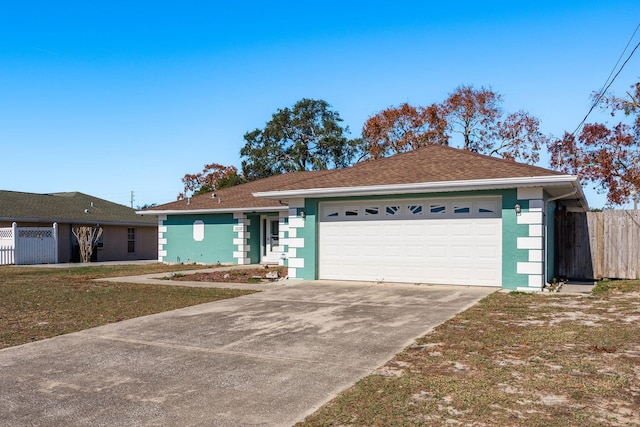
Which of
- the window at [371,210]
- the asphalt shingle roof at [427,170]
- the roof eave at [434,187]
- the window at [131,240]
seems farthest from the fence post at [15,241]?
the window at [371,210]

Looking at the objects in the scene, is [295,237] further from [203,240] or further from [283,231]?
[203,240]

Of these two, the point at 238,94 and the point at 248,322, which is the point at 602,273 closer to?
the point at 248,322

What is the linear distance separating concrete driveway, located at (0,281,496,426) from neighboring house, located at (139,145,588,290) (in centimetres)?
293

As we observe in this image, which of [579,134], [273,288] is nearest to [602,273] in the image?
[273,288]

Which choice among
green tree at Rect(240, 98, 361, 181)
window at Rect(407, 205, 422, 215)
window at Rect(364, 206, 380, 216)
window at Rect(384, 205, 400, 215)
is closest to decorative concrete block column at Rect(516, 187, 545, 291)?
window at Rect(407, 205, 422, 215)

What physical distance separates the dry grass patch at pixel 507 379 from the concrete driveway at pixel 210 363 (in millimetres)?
404

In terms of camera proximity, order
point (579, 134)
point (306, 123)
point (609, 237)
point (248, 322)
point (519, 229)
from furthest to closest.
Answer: point (306, 123)
point (579, 134)
point (609, 237)
point (519, 229)
point (248, 322)

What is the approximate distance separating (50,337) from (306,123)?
1625 inches

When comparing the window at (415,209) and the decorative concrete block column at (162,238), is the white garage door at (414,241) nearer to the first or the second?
the window at (415,209)

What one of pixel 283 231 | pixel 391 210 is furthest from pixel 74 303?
pixel 283 231

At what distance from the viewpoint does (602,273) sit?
15.1 m

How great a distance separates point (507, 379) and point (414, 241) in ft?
28.2

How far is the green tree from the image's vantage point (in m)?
46.6

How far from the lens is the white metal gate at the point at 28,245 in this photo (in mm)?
25062
